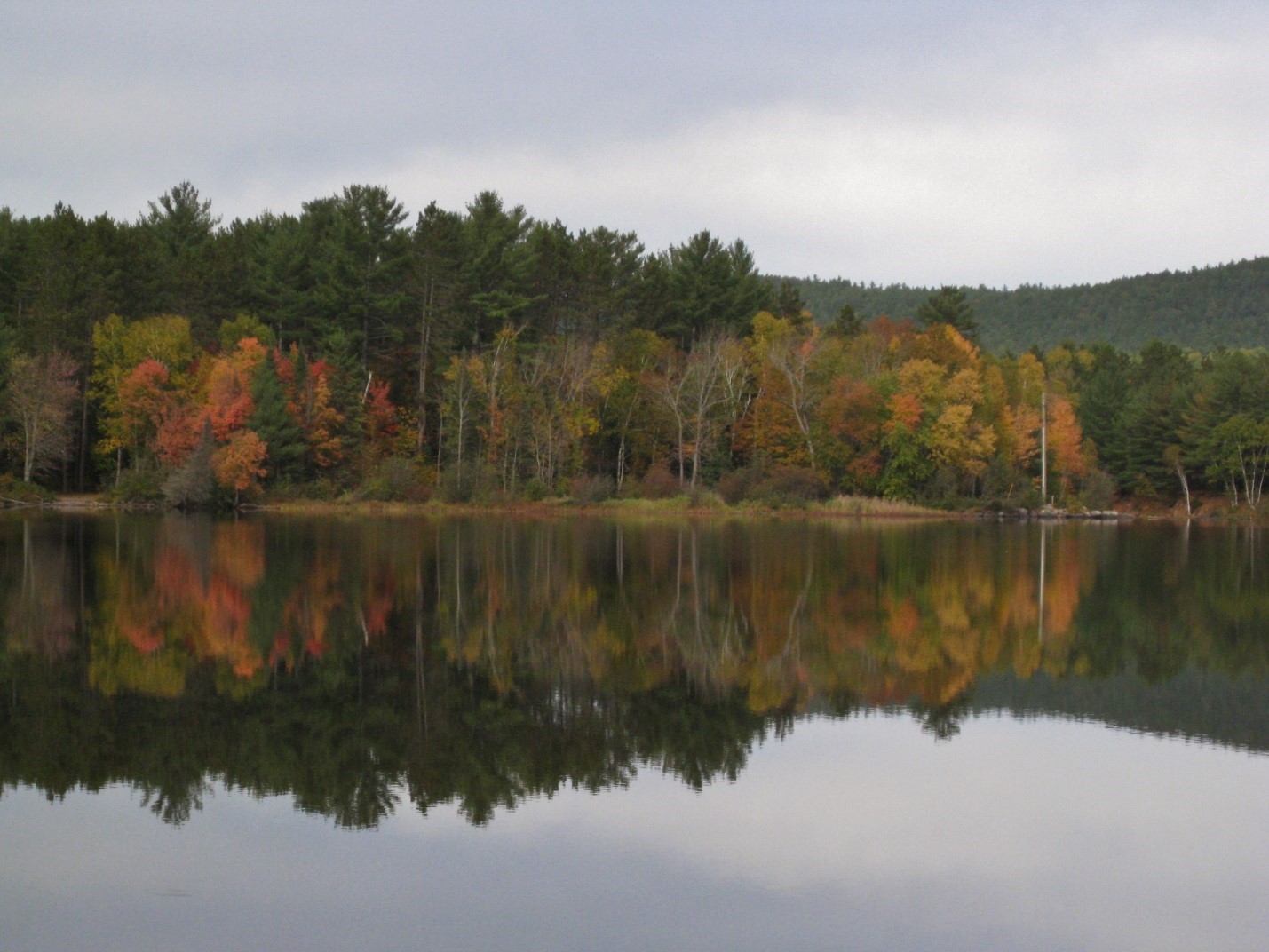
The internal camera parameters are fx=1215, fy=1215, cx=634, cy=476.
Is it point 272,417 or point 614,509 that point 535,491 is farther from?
point 272,417

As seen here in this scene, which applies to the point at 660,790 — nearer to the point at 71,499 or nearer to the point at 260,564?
the point at 260,564

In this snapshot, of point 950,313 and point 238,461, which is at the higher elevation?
point 950,313

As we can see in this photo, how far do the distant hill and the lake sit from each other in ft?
438

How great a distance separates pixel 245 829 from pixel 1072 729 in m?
8.47

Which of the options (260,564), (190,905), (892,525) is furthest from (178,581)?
(892,525)

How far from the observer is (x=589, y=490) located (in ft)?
193

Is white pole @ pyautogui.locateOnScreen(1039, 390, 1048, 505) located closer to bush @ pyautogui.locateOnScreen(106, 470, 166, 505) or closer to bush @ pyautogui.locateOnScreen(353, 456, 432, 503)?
bush @ pyautogui.locateOnScreen(353, 456, 432, 503)

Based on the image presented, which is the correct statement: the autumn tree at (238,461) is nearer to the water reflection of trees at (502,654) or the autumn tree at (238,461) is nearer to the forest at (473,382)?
the forest at (473,382)

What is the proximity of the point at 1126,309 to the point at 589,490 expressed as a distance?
12116 cm

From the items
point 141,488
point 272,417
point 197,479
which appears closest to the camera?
point 197,479

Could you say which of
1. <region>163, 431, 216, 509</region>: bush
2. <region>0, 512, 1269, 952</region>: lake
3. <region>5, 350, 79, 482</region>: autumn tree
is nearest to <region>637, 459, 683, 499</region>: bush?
<region>163, 431, 216, 509</region>: bush

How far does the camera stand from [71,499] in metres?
57.0

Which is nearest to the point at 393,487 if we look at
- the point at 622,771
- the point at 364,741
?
the point at 364,741

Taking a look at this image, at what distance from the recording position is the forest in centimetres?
5772
